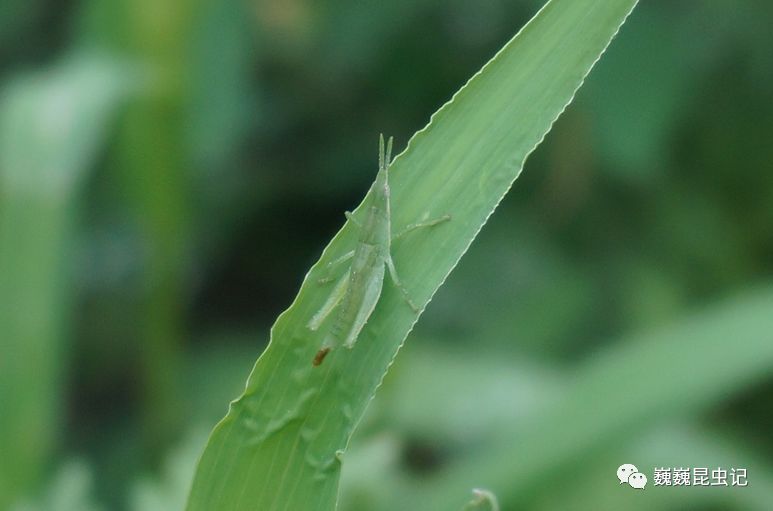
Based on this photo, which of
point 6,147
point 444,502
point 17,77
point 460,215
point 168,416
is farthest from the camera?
point 17,77

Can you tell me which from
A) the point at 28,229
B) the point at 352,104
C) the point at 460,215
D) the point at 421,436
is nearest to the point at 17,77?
the point at 28,229

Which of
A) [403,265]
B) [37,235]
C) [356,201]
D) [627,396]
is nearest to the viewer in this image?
[403,265]

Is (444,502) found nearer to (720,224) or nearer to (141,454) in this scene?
(141,454)

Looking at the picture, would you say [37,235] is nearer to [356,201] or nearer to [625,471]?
[356,201]

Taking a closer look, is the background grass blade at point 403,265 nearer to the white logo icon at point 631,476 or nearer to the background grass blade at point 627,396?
the background grass blade at point 627,396

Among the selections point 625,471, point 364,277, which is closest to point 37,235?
point 364,277

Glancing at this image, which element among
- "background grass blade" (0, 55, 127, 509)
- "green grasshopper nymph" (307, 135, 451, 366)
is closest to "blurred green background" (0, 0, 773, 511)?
"background grass blade" (0, 55, 127, 509)

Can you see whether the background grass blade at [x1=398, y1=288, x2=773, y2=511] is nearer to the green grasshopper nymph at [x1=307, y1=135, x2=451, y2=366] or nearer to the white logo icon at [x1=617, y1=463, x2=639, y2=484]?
the white logo icon at [x1=617, y1=463, x2=639, y2=484]
